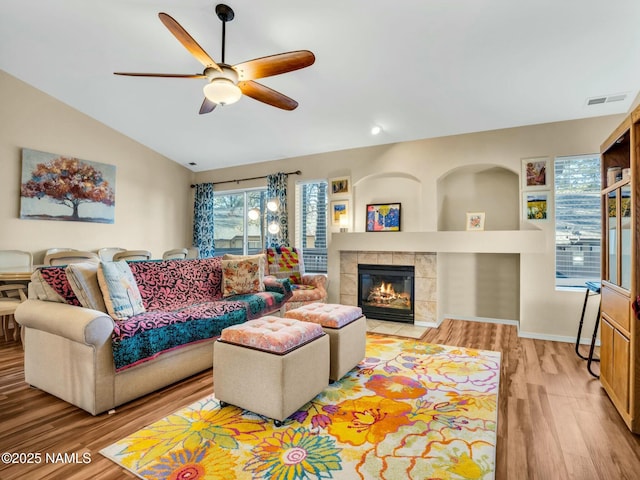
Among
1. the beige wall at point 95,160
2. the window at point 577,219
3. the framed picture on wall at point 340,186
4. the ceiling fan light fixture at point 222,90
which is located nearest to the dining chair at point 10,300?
the beige wall at point 95,160

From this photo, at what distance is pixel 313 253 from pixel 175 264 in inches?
114

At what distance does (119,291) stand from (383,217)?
3849 mm

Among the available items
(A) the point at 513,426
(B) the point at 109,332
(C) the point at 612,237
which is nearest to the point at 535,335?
(C) the point at 612,237

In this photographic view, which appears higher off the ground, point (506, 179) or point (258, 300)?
point (506, 179)

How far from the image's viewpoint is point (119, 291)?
9.00 feet

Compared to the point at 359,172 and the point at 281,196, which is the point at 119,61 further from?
the point at 359,172

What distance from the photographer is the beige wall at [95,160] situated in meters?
4.68

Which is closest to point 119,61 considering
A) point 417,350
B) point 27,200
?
point 27,200

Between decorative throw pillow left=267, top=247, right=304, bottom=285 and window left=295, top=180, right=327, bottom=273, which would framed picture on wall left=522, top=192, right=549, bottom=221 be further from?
decorative throw pillow left=267, top=247, right=304, bottom=285

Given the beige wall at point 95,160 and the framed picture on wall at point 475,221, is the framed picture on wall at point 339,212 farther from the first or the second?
the beige wall at point 95,160

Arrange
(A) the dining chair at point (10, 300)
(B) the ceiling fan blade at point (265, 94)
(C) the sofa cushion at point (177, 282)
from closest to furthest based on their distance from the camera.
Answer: (B) the ceiling fan blade at point (265, 94)
(C) the sofa cushion at point (177, 282)
(A) the dining chair at point (10, 300)

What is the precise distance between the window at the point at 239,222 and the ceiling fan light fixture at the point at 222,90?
13.3 ft

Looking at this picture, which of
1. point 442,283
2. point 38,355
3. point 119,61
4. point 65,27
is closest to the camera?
point 38,355

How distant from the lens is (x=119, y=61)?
408cm
